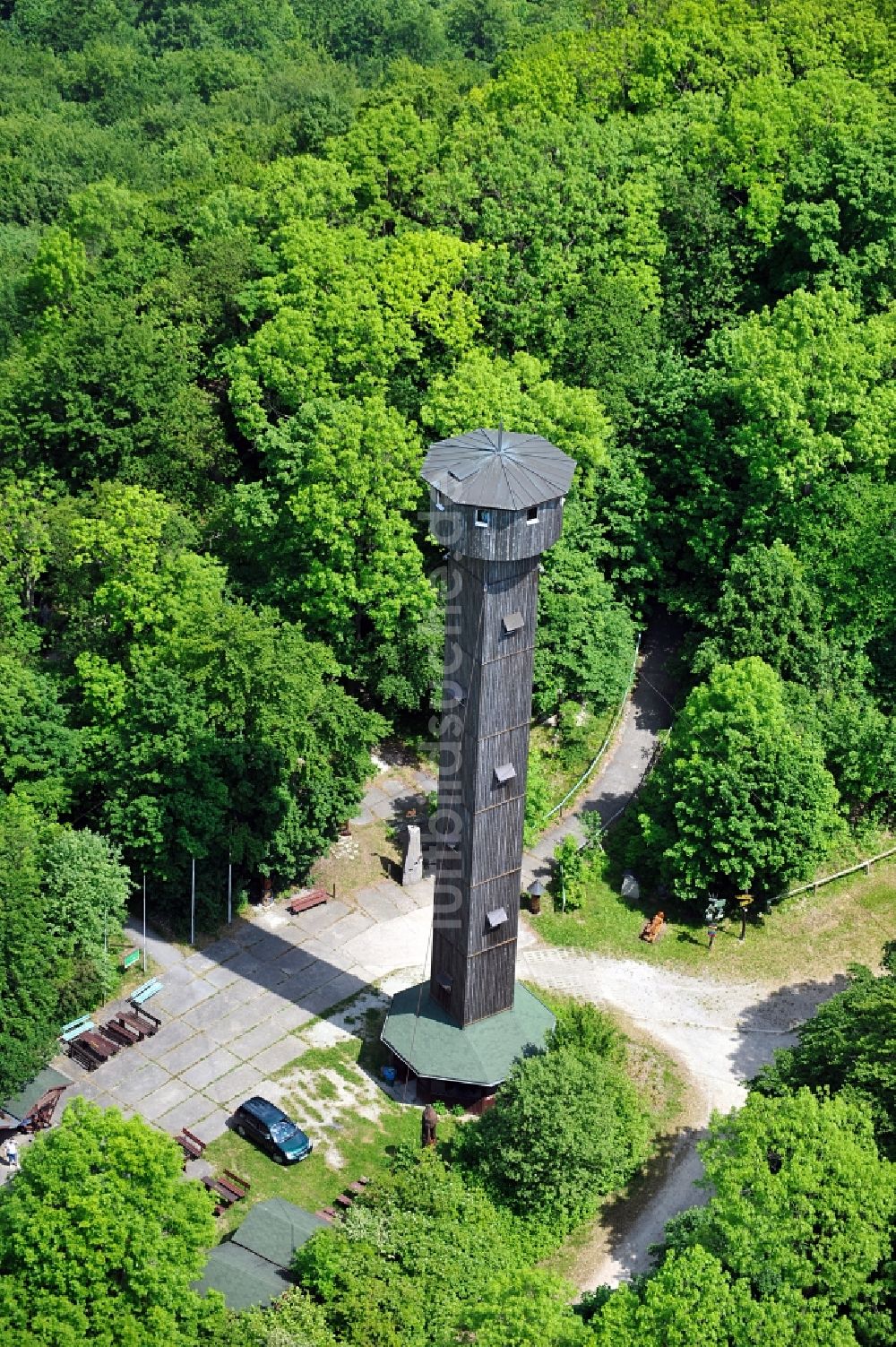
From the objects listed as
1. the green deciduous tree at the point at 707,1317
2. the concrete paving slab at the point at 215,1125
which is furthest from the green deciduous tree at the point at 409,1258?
the concrete paving slab at the point at 215,1125

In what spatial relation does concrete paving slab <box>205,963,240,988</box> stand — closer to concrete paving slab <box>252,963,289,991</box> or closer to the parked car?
concrete paving slab <box>252,963,289,991</box>

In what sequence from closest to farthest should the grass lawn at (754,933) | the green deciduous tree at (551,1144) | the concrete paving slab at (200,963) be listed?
the green deciduous tree at (551,1144)
the concrete paving slab at (200,963)
the grass lawn at (754,933)

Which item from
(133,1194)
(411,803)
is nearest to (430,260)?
(411,803)

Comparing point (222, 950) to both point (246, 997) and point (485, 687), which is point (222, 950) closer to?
point (246, 997)

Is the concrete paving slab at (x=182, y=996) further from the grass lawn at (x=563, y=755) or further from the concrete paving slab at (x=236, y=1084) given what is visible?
the grass lawn at (x=563, y=755)

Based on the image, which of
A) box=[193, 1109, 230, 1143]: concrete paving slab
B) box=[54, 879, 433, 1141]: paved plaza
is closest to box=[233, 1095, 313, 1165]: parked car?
box=[193, 1109, 230, 1143]: concrete paving slab

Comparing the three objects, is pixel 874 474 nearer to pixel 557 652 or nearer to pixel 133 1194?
pixel 557 652
